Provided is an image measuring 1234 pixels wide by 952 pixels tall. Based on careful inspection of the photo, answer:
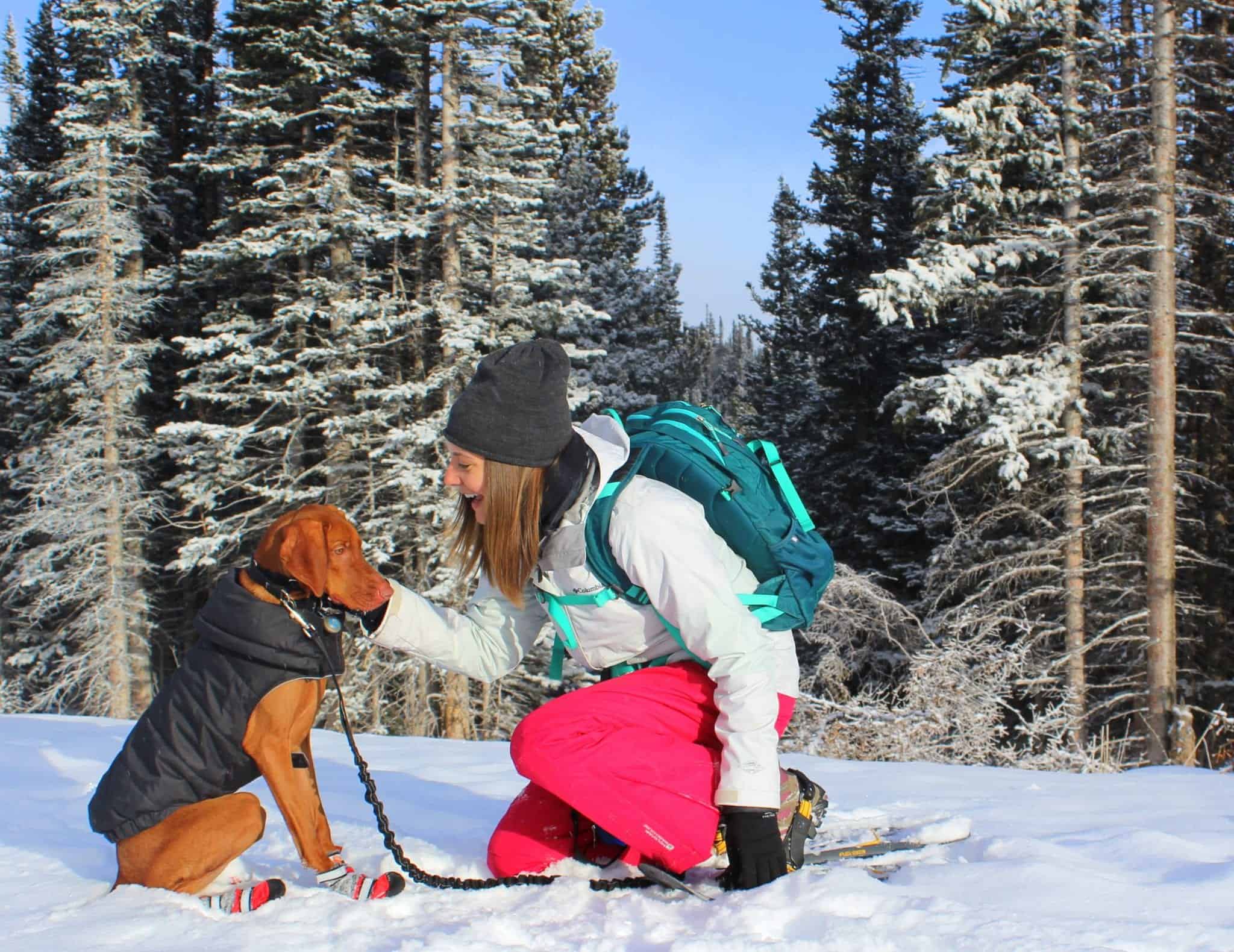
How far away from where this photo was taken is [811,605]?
2643 mm

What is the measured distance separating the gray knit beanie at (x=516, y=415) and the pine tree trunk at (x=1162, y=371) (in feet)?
37.4

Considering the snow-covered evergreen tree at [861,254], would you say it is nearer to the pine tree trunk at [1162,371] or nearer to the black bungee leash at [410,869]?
the pine tree trunk at [1162,371]

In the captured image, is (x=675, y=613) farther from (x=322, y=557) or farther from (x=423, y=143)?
(x=423, y=143)

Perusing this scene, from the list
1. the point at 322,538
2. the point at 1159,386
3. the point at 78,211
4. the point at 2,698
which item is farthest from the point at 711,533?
the point at 78,211


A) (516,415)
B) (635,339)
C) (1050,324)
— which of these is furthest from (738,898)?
(635,339)

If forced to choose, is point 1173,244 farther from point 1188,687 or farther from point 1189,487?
point 1188,687

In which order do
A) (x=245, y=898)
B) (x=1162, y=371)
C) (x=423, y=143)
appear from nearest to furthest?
(x=245, y=898)
(x=1162, y=371)
(x=423, y=143)

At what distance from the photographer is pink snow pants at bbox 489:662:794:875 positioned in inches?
98.7

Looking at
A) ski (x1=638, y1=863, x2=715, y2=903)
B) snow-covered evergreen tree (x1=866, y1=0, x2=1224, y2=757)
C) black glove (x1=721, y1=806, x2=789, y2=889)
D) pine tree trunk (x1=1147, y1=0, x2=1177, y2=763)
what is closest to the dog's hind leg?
ski (x1=638, y1=863, x2=715, y2=903)

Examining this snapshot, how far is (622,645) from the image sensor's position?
107 inches

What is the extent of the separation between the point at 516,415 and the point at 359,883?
1.25 metres

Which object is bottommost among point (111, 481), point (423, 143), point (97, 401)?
point (111, 481)

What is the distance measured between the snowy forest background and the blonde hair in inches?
241

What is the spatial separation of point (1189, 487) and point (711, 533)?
14638 mm
